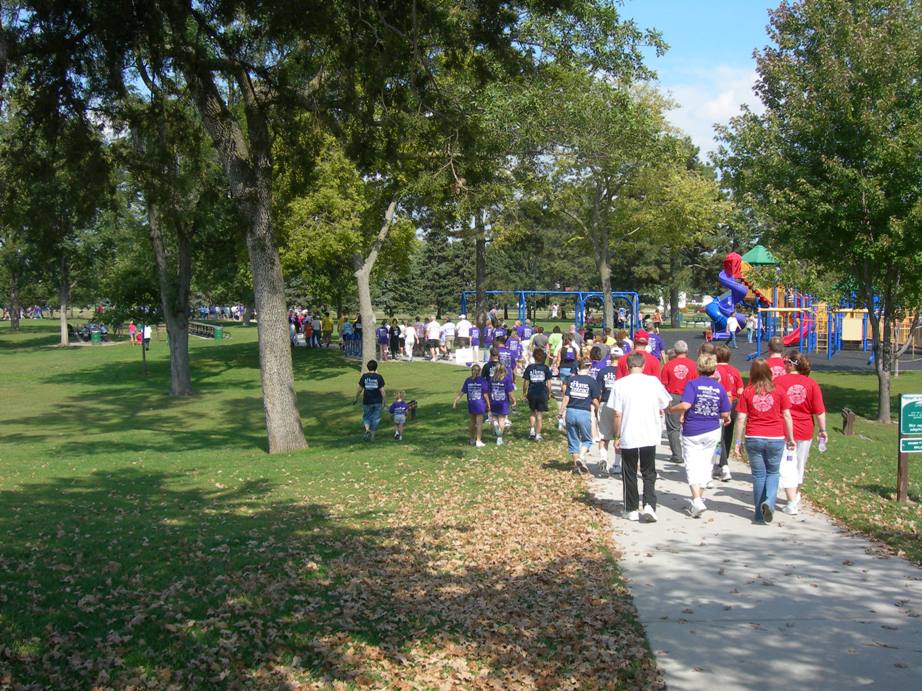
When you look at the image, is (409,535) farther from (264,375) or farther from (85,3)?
(264,375)

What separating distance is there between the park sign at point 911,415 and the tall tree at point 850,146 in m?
10.1

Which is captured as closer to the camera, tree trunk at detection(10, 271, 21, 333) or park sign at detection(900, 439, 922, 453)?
park sign at detection(900, 439, 922, 453)

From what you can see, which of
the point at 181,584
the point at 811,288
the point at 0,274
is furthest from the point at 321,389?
the point at 0,274

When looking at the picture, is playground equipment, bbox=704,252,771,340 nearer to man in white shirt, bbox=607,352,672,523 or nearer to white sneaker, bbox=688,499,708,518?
white sneaker, bbox=688,499,708,518

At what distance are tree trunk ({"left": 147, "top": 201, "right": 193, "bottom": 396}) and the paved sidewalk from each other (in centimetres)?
2259

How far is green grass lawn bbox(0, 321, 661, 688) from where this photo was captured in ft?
17.9

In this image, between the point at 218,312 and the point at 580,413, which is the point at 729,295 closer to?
the point at 580,413

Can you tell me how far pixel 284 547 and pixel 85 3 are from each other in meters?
6.45

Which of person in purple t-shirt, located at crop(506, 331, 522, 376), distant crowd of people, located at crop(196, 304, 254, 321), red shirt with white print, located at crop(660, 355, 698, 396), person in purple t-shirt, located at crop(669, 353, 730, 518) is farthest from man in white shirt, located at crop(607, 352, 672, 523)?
distant crowd of people, located at crop(196, 304, 254, 321)

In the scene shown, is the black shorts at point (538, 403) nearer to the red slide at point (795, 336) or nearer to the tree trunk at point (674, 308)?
the red slide at point (795, 336)

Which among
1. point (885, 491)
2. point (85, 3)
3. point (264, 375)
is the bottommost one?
point (885, 491)

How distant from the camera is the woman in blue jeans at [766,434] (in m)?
9.17

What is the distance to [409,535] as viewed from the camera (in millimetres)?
8930

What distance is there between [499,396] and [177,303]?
18.1 metres
